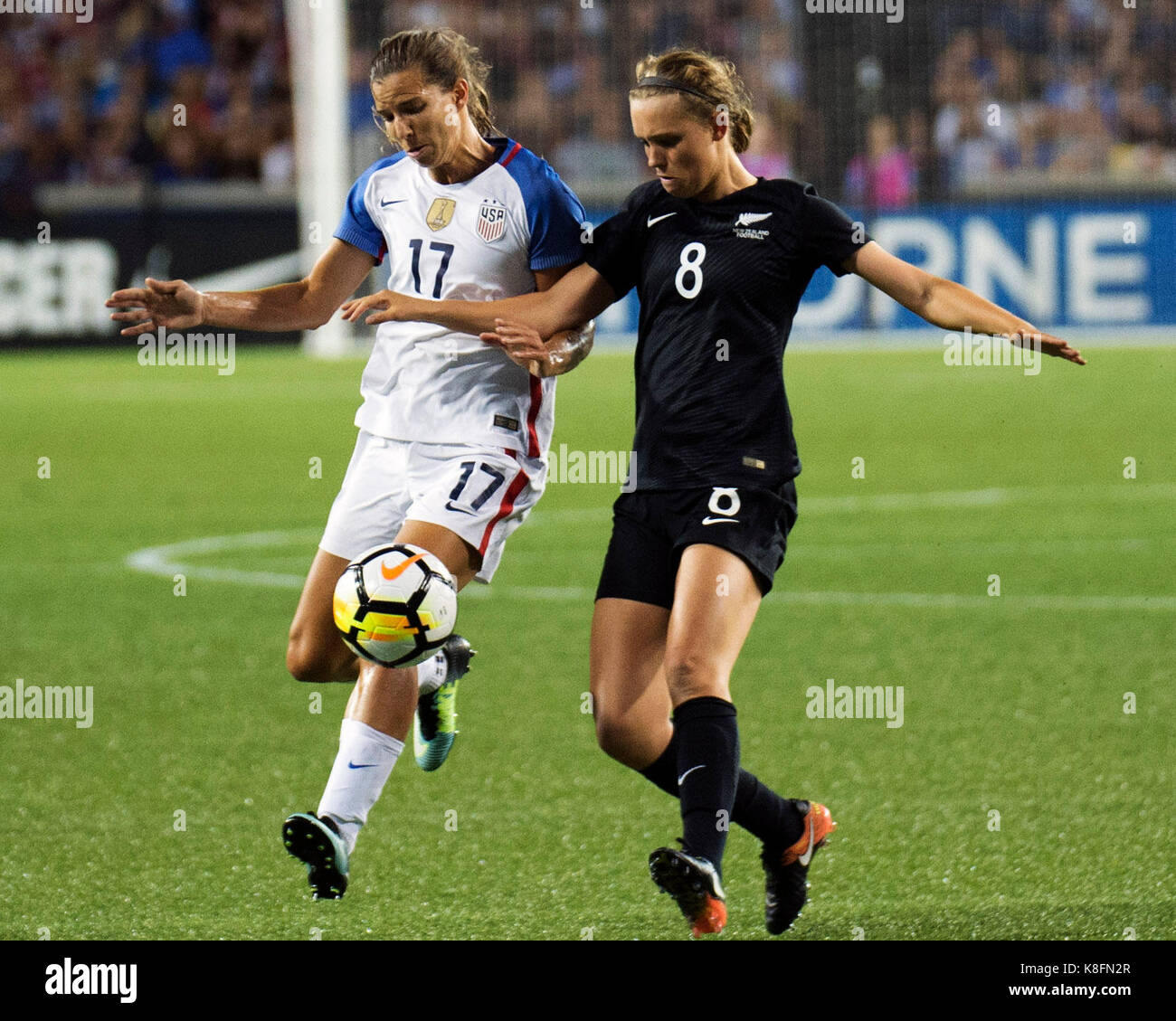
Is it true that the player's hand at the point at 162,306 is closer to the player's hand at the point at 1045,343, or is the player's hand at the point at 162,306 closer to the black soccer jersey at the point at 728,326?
the black soccer jersey at the point at 728,326

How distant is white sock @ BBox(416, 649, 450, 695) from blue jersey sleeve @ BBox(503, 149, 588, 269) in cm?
135

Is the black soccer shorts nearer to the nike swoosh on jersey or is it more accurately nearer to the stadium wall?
the nike swoosh on jersey

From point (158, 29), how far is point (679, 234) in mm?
21820

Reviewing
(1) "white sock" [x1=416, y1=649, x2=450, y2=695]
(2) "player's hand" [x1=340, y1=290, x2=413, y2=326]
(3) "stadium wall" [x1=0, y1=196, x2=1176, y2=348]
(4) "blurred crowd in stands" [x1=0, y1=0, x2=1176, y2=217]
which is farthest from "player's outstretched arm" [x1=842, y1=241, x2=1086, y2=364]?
(4) "blurred crowd in stands" [x1=0, y1=0, x2=1176, y2=217]

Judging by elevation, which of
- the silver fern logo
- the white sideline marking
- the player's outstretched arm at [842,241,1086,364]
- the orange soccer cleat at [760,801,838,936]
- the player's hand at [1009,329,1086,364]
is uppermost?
the silver fern logo

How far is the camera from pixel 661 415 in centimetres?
474

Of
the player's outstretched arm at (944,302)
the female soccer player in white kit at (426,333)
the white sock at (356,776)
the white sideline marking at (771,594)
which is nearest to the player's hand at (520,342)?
the female soccer player in white kit at (426,333)

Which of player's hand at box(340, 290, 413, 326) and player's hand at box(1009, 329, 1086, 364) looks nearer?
player's hand at box(1009, 329, 1086, 364)

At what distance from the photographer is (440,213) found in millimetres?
5277

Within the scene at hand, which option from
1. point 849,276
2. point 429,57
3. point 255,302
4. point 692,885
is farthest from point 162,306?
point 849,276

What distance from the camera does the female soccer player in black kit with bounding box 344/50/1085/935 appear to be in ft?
14.9

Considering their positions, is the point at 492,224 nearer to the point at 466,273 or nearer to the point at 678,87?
the point at 466,273

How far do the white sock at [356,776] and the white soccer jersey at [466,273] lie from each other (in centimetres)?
79

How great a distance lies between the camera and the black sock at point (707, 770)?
430 centimetres
